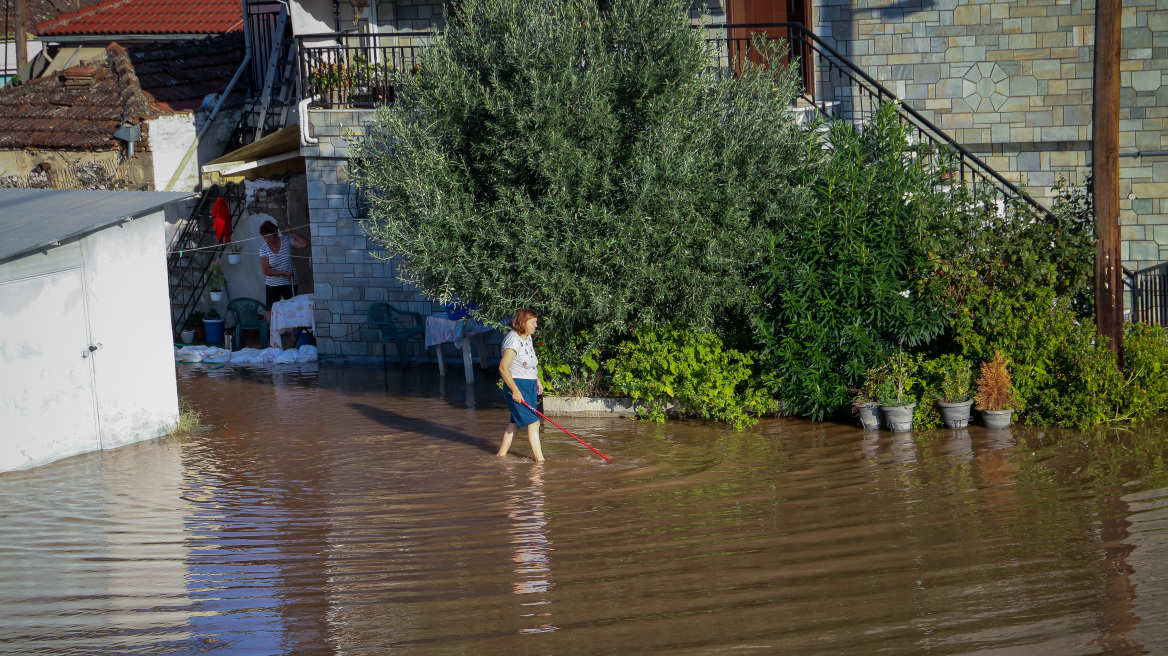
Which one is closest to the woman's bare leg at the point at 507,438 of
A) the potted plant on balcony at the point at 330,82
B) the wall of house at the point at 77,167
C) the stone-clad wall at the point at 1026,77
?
the potted plant on balcony at the point at 330,82

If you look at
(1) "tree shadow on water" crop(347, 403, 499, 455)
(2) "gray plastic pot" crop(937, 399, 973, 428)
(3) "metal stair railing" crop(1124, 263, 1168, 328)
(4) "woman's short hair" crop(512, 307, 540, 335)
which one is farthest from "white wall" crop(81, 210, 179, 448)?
(3) "metal stair railing" crop(1124, 263, 1168, 328)

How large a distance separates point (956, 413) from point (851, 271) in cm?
173

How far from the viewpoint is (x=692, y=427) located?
11.0m

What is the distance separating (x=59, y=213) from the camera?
1066 cm

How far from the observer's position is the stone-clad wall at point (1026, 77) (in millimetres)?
14938

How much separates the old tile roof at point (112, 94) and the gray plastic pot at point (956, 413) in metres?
14.8

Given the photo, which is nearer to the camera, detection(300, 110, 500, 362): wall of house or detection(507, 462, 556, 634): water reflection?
detection(507, 462, 556, 634): water reflection

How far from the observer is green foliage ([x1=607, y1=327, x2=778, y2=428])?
429 inches

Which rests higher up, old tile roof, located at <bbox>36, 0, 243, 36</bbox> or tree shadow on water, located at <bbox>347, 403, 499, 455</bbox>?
old tile roof, located at <bbox>36, 0, 243, 36</bbox>

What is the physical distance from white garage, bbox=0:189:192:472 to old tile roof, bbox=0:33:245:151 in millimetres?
7905

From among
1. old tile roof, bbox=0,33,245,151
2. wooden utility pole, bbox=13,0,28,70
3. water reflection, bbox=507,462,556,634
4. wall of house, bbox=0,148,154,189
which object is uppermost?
wooden utility pole, bbox=13,0,28,70

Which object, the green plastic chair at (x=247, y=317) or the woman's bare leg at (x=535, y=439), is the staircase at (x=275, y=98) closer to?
the green plastic chair at (x=247, y=317)

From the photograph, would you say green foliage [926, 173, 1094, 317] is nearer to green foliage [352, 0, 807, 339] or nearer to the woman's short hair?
green foliage [352, 0, 807, 339]

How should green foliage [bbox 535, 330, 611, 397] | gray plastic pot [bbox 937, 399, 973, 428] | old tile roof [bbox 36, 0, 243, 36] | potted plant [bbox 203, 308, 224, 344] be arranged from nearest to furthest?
gray plastic pot [bbox 937, 399, 973, 428] → green foliage [bbox 535, 330, 611, 397] → potted plant [bbox 203, 308, 224, 344] → old tile roof [bbox 36, 0, 243, 36]
